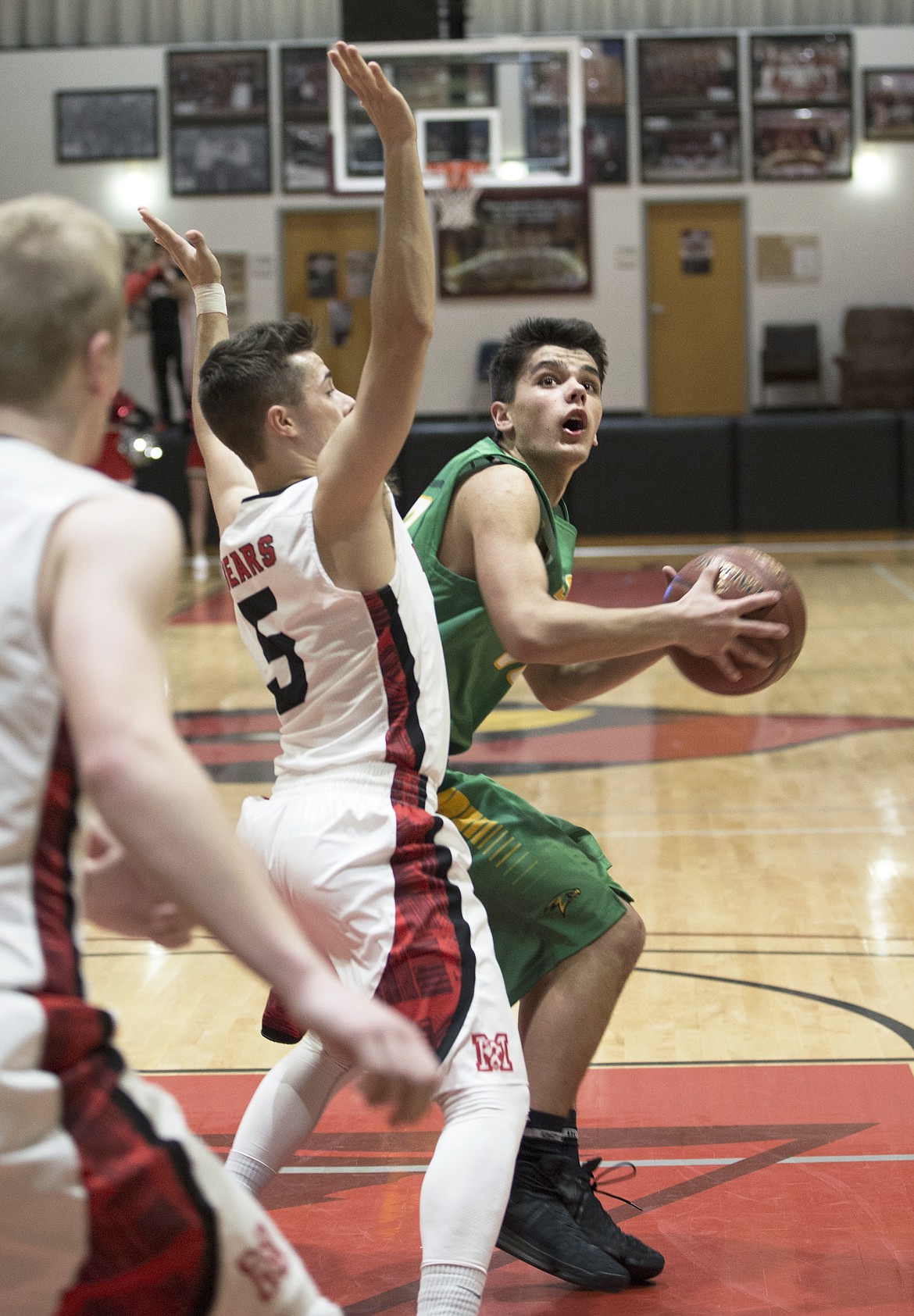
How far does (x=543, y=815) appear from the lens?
8.46 ft

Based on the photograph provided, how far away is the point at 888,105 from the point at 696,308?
284 cm

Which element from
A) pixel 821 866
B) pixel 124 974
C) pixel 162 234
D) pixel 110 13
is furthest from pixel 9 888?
pixel 110 13

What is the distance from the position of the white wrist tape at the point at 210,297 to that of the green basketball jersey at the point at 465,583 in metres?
0.59

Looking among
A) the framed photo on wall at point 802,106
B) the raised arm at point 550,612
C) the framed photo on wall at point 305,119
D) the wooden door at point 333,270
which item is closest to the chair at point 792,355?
the framed photo on wall at point 802,106

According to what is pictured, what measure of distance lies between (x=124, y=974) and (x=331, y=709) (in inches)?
83.5

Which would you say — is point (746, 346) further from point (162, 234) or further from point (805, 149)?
point (162, 234)

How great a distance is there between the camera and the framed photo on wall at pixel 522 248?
16391 millimetres

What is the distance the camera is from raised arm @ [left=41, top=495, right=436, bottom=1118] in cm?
123

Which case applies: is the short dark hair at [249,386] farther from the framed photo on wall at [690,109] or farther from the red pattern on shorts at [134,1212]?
the framed photo on wall at [690,109]

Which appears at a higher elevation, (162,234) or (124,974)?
(162,234)

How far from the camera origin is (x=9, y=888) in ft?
4.35

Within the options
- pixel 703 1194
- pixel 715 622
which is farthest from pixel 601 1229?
pixel 715 622

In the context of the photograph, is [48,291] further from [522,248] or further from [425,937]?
[522,248]

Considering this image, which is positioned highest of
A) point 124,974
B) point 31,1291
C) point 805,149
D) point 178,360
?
point 805,149
